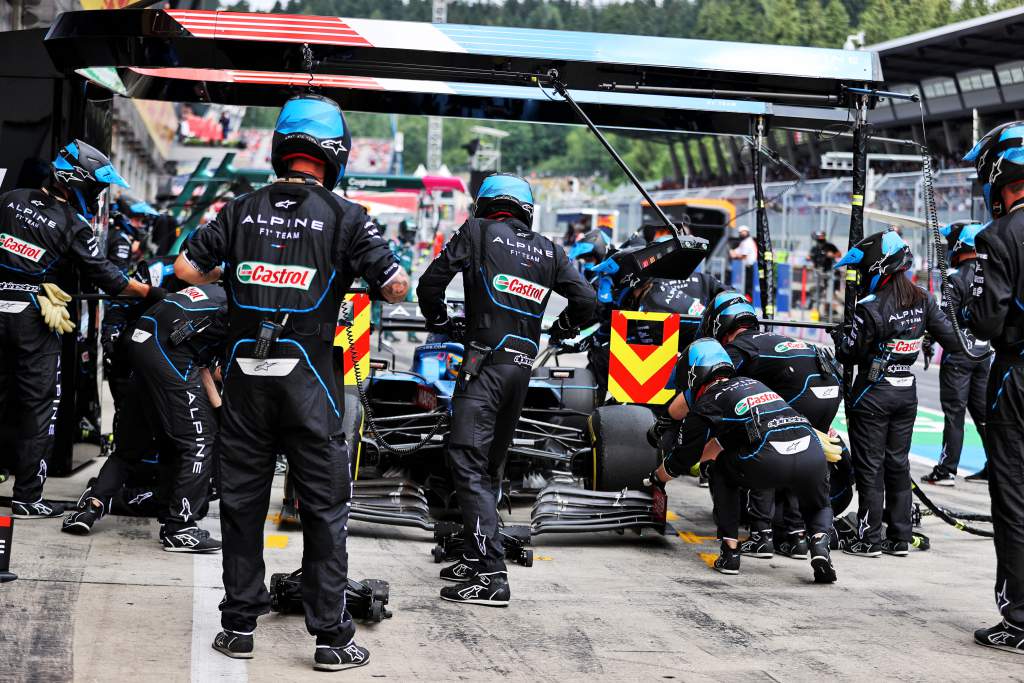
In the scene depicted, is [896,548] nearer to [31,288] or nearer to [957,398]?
[957,398]

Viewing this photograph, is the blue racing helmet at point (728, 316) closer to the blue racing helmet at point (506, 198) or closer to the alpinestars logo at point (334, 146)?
the blue racing helmet at point (506, 198)

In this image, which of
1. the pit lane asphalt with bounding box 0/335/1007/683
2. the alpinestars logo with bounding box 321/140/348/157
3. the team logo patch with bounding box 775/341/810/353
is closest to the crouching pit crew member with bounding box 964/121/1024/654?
the pit lane asphalt with bounding box 0/335/1007/683

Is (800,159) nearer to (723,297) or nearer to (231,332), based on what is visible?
(723,297)

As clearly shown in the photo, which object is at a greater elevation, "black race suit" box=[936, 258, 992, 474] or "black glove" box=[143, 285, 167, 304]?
"black glove" box=[143, 285, 167, 304]

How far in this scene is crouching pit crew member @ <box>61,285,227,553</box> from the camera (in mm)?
6770

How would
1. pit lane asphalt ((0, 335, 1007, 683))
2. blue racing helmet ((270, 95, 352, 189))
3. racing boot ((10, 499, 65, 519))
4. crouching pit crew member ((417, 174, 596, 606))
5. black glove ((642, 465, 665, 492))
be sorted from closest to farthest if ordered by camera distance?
pit lane asphalt ((0, 335, 1007, 683)) → blue racing helmet ((270, 95, 352, 189)) → crouching pit crew member ((417, 174, 596, 606)) → racing boot ((10, 499, 65, 519)) → black glove ((642, 465, 665, 492))

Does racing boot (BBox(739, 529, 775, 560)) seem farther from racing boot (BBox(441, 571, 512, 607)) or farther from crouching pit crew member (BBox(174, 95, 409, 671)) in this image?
crouching pit crew member (BBox(174, 95, 409, 671))

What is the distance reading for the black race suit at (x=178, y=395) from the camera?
22.4 feet

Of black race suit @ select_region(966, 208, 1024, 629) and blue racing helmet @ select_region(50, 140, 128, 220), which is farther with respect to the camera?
blue racing helmet @ select_region(50, 140, 128, 220)

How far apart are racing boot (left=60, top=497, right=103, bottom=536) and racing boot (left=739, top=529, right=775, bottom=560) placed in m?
3.89

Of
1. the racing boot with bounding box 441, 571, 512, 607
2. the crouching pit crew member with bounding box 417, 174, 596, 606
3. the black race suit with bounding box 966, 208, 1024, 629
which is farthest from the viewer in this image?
the crouching pit crew member with bounding box 417, 174, 596, 606

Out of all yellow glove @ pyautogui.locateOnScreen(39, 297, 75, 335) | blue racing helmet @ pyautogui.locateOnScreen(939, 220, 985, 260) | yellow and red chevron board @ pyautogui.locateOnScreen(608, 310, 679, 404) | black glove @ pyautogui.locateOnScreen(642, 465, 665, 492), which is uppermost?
blue racing helmet @ pyautogui.locateOnScreen(939, 220, 985, 260)

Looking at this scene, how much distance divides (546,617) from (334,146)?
2410 mm

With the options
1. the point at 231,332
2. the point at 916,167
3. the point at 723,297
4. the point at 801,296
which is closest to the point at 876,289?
the point at 723,297
